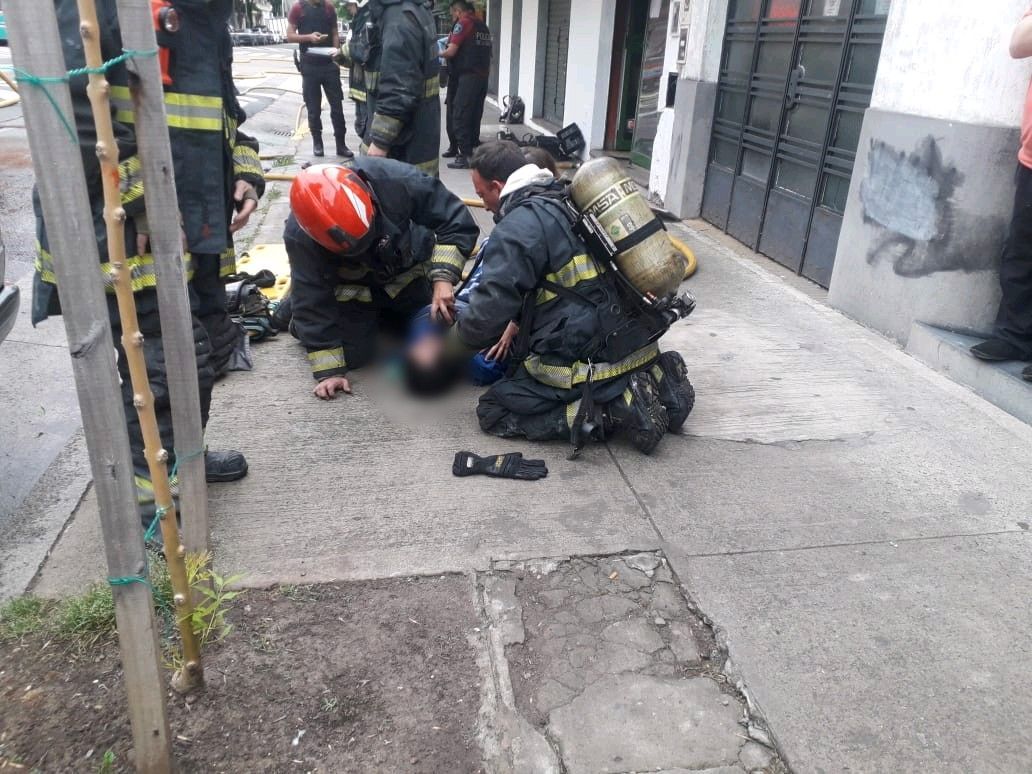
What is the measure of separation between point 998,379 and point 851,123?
2.07 meters

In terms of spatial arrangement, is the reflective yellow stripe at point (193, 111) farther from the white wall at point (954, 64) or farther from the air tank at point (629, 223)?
the white wall at point (954, 64)

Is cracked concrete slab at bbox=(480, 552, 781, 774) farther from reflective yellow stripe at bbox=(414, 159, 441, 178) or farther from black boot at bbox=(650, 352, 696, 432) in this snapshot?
reflective yellow stripe at bbox=(414, 159, 441, 178)

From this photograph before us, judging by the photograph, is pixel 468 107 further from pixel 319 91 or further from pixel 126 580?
pixel 126 580

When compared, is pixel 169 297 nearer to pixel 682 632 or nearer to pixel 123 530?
pixel 123 530

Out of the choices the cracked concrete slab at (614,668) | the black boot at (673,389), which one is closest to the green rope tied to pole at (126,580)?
the cracked concrete slab at (614,668)

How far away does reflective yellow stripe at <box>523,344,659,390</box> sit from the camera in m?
3.19

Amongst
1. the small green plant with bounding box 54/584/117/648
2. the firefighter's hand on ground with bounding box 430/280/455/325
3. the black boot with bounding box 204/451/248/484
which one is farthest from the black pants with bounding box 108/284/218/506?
the firefighter's hand on ground with bounding box 430/280/455/325

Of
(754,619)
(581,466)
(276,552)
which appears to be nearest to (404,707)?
(276,552)

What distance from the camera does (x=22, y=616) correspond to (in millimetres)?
2277

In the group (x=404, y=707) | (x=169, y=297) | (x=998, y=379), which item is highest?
(x=169, y=297)

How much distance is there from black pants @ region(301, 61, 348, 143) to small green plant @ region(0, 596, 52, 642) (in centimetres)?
759

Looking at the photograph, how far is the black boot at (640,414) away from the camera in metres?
3.18

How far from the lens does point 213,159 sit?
2.53 metres

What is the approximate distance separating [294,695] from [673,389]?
6.50 ft
